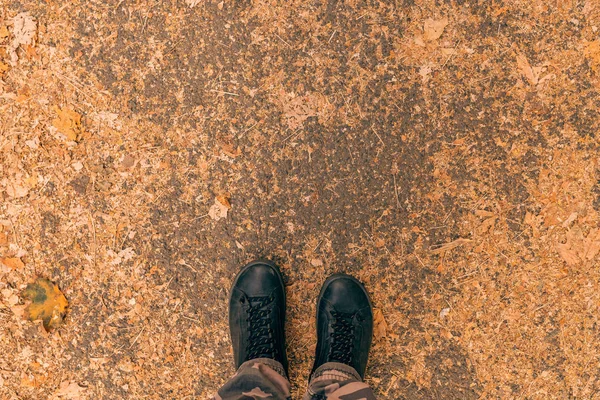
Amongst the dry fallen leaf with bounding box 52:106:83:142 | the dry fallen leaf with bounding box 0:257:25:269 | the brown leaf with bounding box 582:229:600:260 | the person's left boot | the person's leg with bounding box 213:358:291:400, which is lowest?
the person's leg with bounding box 213:358:291:400

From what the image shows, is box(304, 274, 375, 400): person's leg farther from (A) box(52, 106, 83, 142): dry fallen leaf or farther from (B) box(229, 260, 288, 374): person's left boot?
(A) box(52, 106, 83, 142): dry fallen leaf

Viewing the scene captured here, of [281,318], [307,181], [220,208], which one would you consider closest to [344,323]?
[281,318]

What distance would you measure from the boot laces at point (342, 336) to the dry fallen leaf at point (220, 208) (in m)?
0.79

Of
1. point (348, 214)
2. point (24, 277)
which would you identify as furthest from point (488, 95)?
point (24, 277)

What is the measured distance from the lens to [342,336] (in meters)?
2.16

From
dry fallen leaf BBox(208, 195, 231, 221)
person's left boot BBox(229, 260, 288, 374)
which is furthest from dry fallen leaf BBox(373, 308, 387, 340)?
dry fallen leaf BBox(208, 195, 231, 221)

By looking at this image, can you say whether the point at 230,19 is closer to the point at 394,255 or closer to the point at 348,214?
the point at 348,214

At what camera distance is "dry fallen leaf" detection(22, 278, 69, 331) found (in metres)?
2.19

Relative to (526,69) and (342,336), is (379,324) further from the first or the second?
(526,69)

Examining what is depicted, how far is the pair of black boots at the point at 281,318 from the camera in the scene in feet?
7.00

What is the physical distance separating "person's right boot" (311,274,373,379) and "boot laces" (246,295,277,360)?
0.85 ft

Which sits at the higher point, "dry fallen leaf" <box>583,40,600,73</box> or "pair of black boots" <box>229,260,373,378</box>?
"dry fallen leaf" <box>583,40,600,73</box>

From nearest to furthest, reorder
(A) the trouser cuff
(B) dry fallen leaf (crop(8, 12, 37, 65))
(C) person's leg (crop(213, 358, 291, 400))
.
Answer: (C) person's leg (crop(213, 358, 291, 400))
(A) the trouser cuff
(B) dry fallen leaf (crop(8, 12, 37, 65))

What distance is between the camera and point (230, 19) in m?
2.13
